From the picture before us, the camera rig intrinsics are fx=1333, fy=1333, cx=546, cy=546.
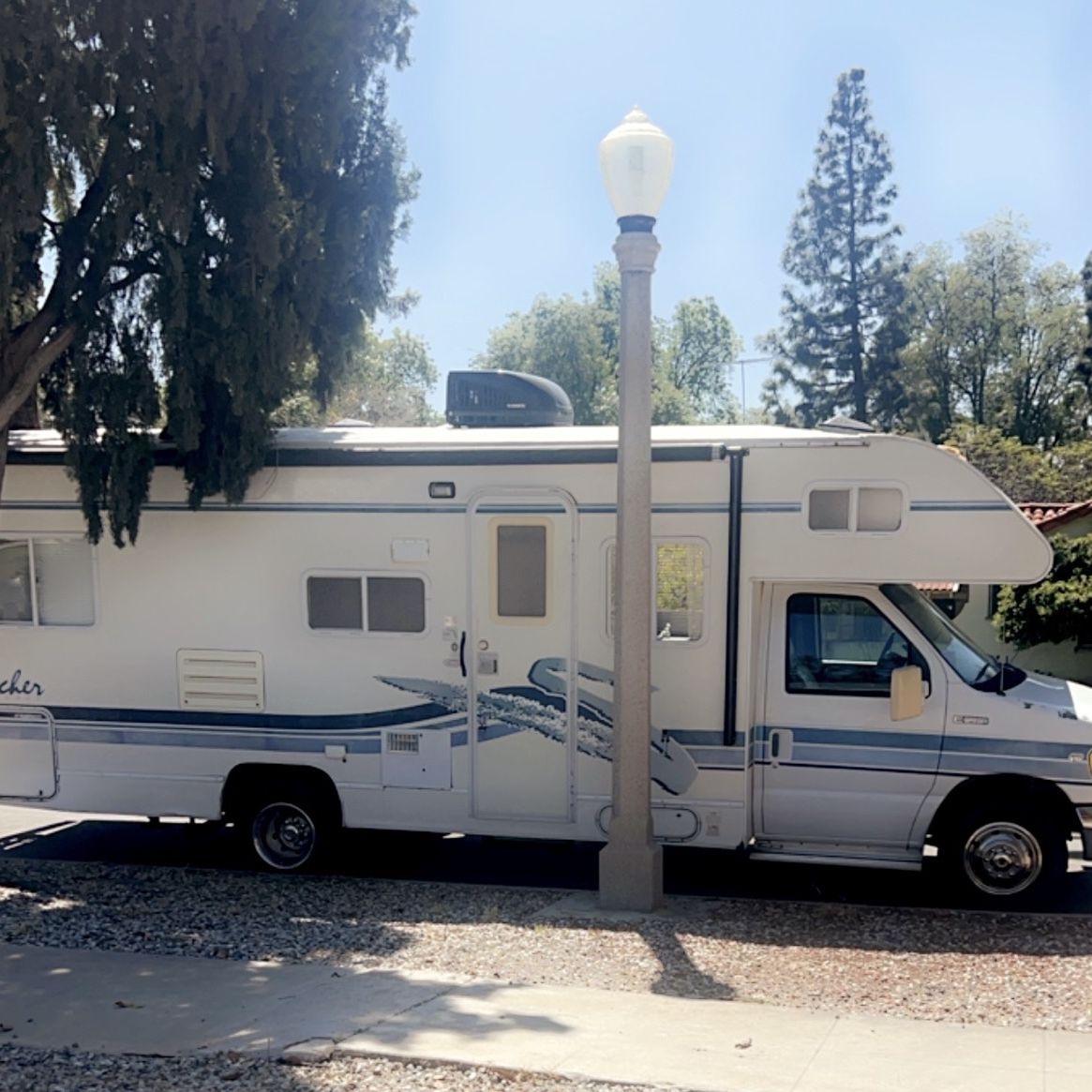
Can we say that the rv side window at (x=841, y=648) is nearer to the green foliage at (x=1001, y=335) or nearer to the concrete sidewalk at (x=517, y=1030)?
the concrete sidewalk at (x=517, y=1030)

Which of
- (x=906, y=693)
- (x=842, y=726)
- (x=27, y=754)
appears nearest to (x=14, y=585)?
(x=27, y=754)

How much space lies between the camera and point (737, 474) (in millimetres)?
8211

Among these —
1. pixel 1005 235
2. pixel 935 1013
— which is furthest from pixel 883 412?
pixel 935 1013

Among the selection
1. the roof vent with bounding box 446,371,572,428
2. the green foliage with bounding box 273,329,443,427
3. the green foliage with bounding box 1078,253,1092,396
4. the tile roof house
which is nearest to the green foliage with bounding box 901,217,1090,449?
the green foliage with bounding box 1078,253,1092,396

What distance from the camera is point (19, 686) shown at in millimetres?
9273

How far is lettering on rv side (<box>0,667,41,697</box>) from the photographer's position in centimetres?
925

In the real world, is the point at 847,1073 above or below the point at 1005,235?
below

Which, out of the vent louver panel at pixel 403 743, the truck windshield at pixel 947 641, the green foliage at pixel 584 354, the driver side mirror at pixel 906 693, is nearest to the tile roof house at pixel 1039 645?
the truck windshield at pixel 947 641

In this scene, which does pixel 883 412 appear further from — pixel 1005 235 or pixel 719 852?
pixel 719 852

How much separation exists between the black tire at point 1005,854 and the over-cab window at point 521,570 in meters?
2.92

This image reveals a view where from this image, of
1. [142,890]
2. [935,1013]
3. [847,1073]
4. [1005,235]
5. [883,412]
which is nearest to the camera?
[847,1073]

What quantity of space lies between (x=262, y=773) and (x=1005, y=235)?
158 feet

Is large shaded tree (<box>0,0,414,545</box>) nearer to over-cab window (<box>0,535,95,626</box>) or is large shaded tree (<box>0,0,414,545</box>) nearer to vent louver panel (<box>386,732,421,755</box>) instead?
over-cab window (<box>0,535,95,626</box>)

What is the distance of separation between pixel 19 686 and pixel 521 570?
144 inches
